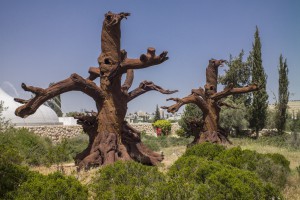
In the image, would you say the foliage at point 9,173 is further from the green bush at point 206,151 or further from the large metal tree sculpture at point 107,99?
the green bush at point 206,151

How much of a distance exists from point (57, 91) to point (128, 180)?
3421mm

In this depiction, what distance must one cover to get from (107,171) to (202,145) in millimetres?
4306

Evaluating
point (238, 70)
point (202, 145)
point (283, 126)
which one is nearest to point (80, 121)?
point (202, 145)

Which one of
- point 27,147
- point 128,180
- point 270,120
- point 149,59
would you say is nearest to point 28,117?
point 27,147

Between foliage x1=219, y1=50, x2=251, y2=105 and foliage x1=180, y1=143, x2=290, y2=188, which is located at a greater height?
foliage x1=219, y1=50, x2=251, y2=105

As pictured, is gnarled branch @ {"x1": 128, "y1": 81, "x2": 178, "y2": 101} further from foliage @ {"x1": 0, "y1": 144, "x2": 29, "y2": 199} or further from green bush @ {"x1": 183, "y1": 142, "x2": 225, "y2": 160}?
foliage @ {"x1": 0, "y1": 144, "x2": 29, "y2": 199}

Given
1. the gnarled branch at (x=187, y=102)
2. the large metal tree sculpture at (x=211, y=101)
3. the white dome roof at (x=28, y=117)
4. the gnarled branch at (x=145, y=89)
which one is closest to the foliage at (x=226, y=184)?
the gnarled branch at (x=145, y=89)

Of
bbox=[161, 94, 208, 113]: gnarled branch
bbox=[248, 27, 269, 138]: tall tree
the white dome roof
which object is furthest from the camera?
bbox=[248, 27, 269, 138]: tall tree

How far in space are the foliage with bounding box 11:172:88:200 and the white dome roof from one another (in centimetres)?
2006

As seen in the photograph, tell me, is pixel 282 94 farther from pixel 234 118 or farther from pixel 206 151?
pixel 206 151

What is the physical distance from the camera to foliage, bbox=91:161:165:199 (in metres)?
4.07

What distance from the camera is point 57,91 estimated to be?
289 inches

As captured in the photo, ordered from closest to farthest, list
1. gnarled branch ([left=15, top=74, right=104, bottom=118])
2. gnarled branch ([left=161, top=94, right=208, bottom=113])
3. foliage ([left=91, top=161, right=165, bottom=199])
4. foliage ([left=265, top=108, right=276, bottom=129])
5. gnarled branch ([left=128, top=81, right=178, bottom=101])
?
foliage ([left=91, top=161, right=165, bottom=199])
gnarled branch ([left=15, top=74, right=104, bottom=118])
gnarled branch ([left=128, top=81, right=178, bottom=101])
gnarled branch ([left=161, top=94, right=208, bottom=113])
foliage ([left=265, top=108, right=276, bottom=129])

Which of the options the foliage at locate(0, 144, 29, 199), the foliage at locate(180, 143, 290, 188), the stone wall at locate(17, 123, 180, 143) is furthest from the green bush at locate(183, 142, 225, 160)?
the stone wall at locate(17, 123, 180, 143)
